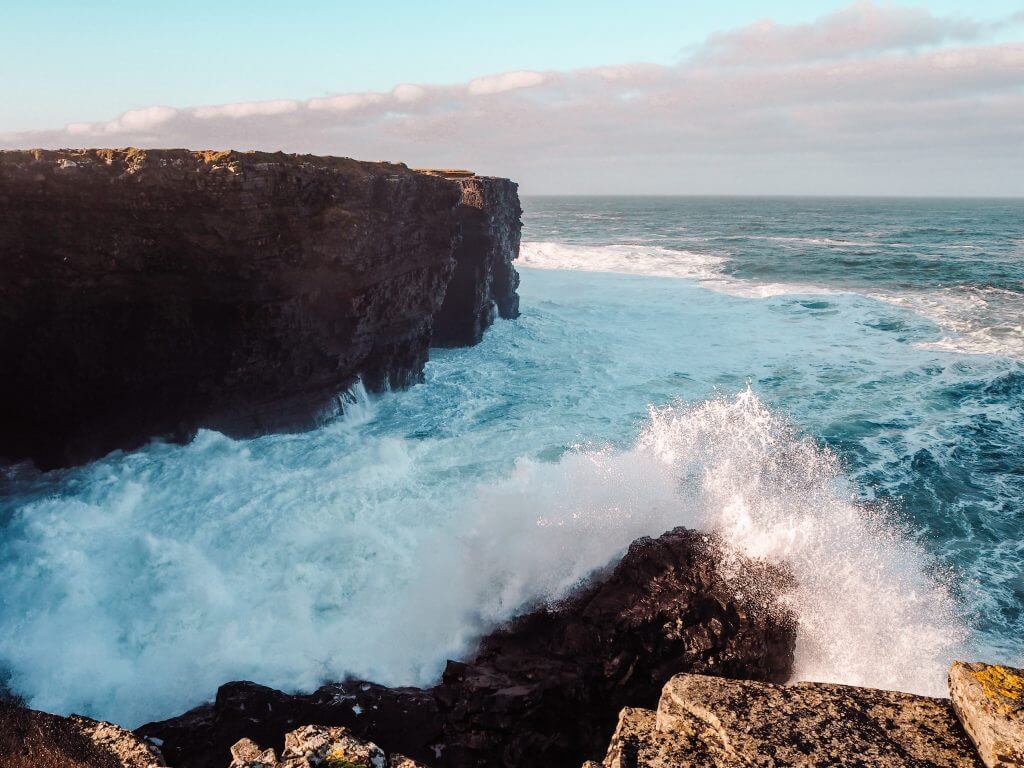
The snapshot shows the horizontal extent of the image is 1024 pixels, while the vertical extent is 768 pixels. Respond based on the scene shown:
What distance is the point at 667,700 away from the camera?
12.7 feet

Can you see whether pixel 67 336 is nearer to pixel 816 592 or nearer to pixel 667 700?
pixel 667 700

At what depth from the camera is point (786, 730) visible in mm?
3570

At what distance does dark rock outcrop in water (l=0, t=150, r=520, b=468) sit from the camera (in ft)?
42.4

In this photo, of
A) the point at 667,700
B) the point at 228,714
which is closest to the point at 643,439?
the point at 228,714

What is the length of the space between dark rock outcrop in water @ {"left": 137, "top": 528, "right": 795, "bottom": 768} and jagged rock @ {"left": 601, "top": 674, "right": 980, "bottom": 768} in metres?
Answer: 3.60

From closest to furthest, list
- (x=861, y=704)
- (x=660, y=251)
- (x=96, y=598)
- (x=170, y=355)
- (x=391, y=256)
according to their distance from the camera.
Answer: (x=861, y=704) → (x=96, y=598) → (x=170, y=355) → (x=391, y=256) → (x=660, y=251)

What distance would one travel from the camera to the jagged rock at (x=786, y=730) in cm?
339

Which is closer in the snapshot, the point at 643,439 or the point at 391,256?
the point at 643,439

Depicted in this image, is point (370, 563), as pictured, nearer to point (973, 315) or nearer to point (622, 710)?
point (622, 710)

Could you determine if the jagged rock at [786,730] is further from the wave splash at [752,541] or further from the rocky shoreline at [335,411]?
the wave splash at [752,541]

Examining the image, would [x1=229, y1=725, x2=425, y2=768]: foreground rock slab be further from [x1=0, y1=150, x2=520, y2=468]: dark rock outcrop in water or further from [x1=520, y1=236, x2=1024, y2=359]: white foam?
[x1=520, y1=236, x2=1024, y2=359]: white foam

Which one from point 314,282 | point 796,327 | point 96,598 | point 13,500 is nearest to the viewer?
point 96,598

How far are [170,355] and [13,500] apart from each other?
14.5ft

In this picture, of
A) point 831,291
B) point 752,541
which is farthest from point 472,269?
point 831,291
